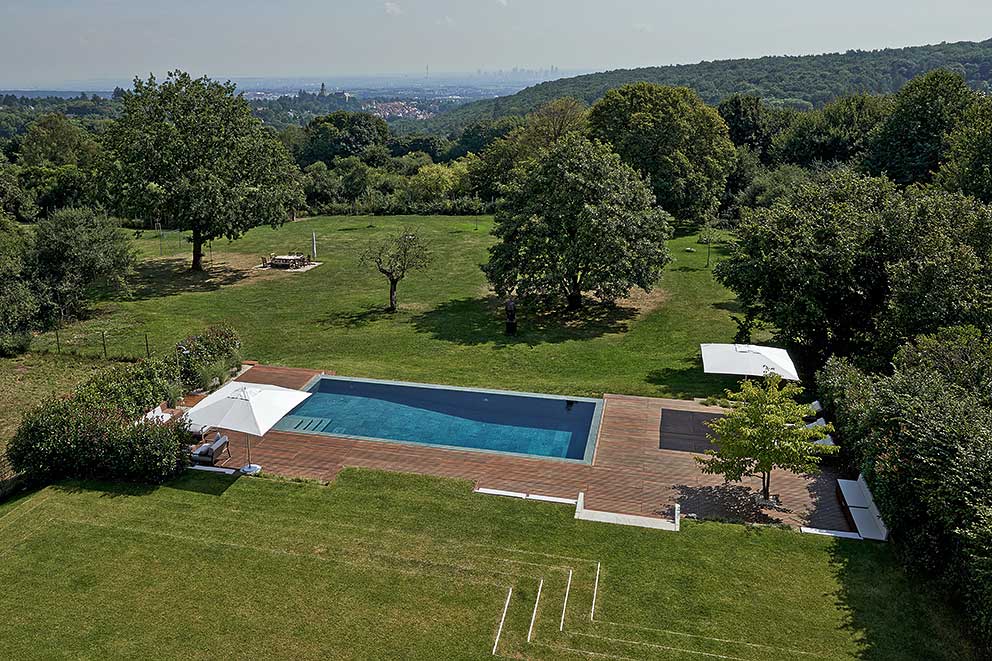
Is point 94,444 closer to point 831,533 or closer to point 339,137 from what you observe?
point 831,533

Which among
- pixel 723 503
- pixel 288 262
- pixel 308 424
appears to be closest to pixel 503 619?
pixel 723 503

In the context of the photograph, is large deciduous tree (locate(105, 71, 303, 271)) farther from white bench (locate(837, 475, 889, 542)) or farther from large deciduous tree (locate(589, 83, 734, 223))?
white bench (locate(837, 475, 889, 542))

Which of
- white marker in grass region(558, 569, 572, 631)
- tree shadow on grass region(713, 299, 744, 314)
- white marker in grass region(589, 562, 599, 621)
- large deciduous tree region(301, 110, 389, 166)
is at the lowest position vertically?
white marker in grass region(589, 562, 599, 621)

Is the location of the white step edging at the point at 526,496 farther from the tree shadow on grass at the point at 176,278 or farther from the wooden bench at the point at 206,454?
the tree shadow on grass at the point at 176,278

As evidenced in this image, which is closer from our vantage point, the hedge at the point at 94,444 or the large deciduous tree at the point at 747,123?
the hedge at the point at 94,444

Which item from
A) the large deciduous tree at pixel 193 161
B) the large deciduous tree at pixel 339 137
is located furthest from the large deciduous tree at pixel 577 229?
the large deciduous tree at pixel 339 137

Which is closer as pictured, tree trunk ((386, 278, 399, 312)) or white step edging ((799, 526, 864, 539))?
white step edging ((799, 526, 864, 539))

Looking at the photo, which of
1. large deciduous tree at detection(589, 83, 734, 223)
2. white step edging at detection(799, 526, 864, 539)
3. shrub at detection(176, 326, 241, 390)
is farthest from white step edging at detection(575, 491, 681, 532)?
large deciduous tree at detection(589, 83, 734, 223)
